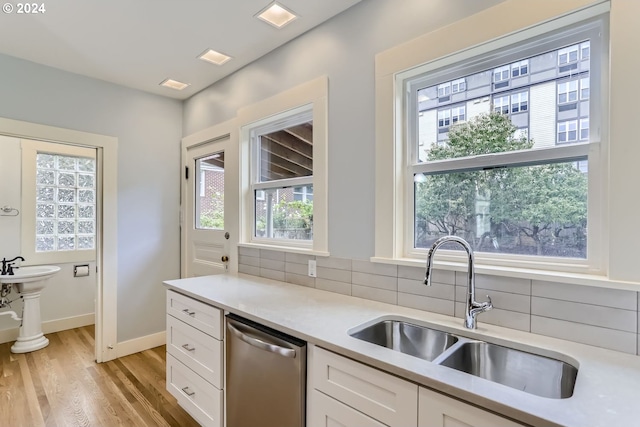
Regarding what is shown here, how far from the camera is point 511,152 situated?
141 centimetres

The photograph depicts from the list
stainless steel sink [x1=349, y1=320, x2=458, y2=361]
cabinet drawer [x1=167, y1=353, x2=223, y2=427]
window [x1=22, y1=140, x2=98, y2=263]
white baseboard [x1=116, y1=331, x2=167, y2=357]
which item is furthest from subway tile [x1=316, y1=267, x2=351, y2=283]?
window [x1=22, y1=140, x2=98, y2=263]

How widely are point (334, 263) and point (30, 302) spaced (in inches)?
135

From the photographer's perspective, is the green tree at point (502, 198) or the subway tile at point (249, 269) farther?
the subway tile at point (249, 269)

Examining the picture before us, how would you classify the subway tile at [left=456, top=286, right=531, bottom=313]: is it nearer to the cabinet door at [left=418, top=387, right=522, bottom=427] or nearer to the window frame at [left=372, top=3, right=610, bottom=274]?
the window frame at [left=372, top=3, right=610, bottom=274]

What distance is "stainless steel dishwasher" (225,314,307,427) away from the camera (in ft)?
4.33

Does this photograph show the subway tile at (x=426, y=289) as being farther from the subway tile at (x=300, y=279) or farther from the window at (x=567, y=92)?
the window at (x=567, y=92)

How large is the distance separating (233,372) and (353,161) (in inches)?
52.1

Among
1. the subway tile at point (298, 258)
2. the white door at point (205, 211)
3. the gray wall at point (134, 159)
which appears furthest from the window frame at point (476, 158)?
the gray wall at point (134, 159)

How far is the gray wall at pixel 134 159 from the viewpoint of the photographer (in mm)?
2615

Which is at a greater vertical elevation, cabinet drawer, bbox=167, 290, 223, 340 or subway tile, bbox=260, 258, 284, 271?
subway tile, bbox=260, 258, 284, 271

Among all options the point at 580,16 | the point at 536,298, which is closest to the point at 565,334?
the point at 536,298

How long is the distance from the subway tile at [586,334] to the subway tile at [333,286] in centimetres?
93

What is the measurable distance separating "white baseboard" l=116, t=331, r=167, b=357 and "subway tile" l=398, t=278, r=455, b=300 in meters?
2.78

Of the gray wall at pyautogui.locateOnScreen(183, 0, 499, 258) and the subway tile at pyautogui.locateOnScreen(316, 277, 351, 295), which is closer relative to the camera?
the gray wall at pyautogui.locateOnScreen(183, 0, 499, 258)
